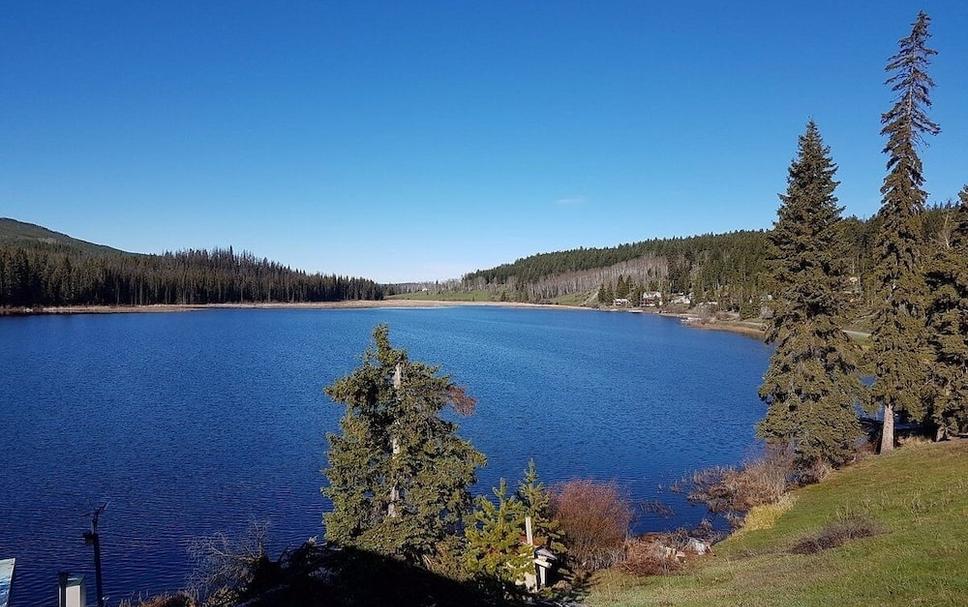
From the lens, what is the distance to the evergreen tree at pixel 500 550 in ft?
53.1

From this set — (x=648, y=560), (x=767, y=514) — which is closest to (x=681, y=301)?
(x=767, y=514)

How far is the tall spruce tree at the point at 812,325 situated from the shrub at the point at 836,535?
10.5 meters

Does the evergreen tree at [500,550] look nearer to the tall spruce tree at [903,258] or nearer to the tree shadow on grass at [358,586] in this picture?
the tree shadow on grass at [358,586]

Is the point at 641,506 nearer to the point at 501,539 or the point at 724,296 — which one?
the point at 501,539

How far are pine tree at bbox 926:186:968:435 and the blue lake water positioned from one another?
12.3m

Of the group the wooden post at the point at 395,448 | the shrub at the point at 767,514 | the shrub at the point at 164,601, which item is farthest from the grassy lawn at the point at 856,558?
the shrub at the point at 164,601

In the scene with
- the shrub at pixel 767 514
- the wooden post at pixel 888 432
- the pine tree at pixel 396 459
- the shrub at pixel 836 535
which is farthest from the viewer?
the wooden post at pixel 888 432

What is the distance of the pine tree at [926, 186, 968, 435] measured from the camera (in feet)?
96.8

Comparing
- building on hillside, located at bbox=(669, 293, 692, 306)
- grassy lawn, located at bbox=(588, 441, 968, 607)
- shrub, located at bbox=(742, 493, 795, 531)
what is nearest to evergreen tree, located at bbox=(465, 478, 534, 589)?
grassy lawn, located at bbox=(588, 441, 968, 607)

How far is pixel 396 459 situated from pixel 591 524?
32.7 ft

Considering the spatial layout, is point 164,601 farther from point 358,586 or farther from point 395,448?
point 358,586

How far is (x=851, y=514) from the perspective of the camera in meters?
20.5

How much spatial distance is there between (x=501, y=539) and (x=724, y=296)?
512ft

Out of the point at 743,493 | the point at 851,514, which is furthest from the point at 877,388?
the point at 851,514
